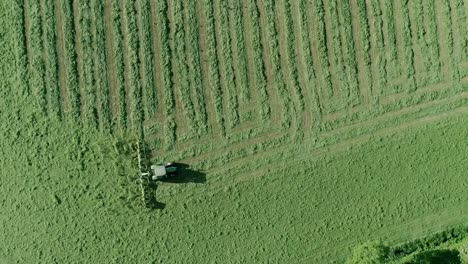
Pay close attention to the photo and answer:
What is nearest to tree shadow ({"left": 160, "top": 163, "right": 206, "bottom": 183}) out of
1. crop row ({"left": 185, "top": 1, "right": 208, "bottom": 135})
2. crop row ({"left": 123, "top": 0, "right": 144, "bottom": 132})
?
crop row ({"left": 185, "top": 1, "right": 208, "bottom": 135})

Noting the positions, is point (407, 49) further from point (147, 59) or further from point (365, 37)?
point (147, 59)

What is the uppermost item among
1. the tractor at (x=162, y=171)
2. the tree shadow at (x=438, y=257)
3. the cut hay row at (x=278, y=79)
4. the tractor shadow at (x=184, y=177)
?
the cut hay row at (x=278, y=79)

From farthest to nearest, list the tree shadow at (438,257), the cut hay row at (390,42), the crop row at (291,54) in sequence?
1. the cut hay row at (390,42)
2. the crop row at (291,54)
3. the tree shadow at (438,257)

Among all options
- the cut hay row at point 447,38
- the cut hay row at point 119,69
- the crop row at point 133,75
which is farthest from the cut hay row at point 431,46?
the cut hay row at point 119,69

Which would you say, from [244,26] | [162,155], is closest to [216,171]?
[162,155]

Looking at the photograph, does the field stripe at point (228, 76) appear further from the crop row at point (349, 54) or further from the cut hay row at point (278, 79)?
the crop row at point (349, 54)

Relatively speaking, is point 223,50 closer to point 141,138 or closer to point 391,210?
point 141,138

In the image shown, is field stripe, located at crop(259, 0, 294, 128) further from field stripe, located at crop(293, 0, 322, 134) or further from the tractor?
the tractor
